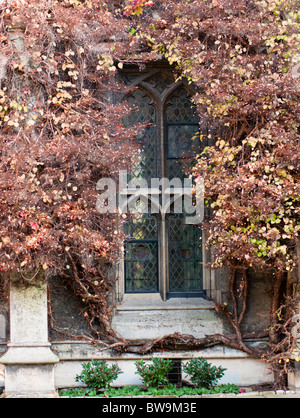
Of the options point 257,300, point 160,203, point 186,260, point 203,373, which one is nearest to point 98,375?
point 203,373

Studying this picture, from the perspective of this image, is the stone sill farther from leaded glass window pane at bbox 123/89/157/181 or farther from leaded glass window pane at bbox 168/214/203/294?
leaded glass window pane at bbox 123/89/157/181

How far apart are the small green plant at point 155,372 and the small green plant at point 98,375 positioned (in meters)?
0.24

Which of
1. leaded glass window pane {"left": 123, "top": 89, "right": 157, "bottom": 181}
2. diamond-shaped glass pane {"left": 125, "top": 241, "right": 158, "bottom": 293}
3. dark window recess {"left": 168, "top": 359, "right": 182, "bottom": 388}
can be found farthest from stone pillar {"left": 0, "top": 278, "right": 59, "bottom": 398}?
leaded glass window pane {"left": 123, "top": 89, "right": 157, "bottom": 181}

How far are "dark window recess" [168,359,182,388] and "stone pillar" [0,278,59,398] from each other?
1306mm

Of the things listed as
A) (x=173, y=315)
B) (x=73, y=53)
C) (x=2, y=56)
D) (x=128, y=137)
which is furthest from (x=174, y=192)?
(x=2, y=56)

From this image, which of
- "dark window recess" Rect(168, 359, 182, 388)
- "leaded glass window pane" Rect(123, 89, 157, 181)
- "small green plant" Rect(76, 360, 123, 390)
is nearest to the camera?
"small green plant" Rect(76, 360, 123, 390)

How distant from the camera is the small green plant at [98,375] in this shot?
257 inches

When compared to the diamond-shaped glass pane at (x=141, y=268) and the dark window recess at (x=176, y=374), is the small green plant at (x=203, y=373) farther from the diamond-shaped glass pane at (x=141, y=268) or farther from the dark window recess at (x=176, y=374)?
the diamond-shaped glass pane at (x=141, y=268)

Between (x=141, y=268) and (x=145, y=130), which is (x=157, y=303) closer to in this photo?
(x=141, y=268)

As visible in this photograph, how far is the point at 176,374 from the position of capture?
6.99 m

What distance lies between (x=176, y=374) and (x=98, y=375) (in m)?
0.94

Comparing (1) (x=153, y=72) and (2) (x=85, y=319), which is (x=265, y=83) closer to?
(1) (x=153, y=72)

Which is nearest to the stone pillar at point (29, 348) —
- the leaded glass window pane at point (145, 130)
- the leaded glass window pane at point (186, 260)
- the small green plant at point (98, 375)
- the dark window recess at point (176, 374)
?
the small green plant at point (98, 375)

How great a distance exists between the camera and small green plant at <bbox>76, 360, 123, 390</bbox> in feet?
21.4
